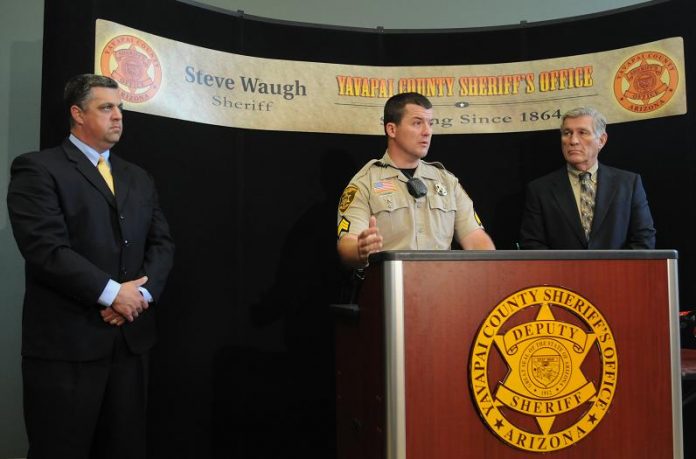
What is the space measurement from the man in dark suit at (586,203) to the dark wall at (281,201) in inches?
Result: 13.6

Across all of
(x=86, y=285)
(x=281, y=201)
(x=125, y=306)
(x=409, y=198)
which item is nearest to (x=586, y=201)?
(x=409, y=198)

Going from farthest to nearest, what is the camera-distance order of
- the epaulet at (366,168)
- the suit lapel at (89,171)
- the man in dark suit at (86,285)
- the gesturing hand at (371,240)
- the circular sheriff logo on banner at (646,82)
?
the circular sheriff logo on banner at (646,82)
the epaulet at (366,168)
the suit lapel at (89,171)
the man in dark suit at (86,285)
the gesturing hand at (371,240)

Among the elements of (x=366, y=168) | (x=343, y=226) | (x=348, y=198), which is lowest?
(x=343, y=226)

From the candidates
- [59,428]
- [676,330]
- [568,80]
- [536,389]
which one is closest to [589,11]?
[568,80]

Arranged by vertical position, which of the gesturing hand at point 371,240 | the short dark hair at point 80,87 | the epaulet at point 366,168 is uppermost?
the short dark hair at point 80,87

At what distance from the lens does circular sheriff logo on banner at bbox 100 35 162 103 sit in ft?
9.57

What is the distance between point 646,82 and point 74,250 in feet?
8.91

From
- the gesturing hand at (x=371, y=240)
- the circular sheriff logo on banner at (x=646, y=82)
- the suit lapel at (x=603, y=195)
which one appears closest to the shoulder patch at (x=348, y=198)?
the gesturing hand at (x=371, y=240)

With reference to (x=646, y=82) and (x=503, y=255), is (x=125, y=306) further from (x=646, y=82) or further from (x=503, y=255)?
(x=646, y=82)

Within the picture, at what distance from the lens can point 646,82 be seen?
337cm

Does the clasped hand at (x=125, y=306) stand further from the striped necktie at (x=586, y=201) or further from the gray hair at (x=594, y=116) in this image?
the gray hair at (x=594, y=116)

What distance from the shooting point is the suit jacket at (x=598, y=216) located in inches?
120

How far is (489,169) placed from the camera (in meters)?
3.60

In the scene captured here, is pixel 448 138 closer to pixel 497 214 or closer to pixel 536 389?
pixel 497 214
